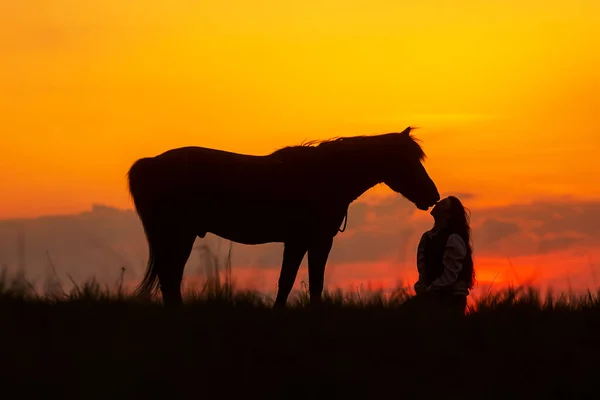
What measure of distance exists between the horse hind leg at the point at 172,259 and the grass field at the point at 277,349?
2.14 meters

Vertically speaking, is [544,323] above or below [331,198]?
below

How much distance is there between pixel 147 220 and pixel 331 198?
7.45ft

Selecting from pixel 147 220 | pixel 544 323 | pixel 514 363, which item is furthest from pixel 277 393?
pixel 147 220

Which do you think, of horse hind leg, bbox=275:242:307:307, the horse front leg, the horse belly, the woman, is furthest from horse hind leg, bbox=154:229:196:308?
the woman

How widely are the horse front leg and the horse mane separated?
1.25 metres

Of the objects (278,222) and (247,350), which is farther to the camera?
(278,222)

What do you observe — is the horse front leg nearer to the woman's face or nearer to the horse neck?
the horse neck

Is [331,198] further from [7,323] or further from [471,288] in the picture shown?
[7,323]

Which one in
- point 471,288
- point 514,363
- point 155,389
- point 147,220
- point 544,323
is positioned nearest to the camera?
point 155,389

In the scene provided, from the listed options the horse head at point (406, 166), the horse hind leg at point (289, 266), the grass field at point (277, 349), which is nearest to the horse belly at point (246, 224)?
the horse hind leg at point (289, 266)

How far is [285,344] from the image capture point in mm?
7297

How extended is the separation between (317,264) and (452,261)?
6.41 ft

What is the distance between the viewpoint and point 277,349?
723cm

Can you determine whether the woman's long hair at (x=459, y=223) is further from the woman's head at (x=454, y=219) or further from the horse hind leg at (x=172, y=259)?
the horse hind leg at (x=172, y=259)
